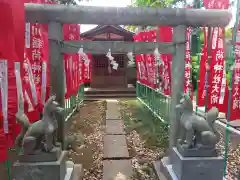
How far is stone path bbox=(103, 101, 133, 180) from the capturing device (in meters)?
4.69

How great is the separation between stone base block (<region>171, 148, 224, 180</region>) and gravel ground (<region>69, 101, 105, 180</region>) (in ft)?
6.28

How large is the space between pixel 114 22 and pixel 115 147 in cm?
371

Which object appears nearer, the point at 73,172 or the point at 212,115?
the point at 212,115

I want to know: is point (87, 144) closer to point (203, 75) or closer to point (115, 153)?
point (115, 153)

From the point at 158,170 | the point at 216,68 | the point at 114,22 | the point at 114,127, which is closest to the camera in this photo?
the point at 114,22

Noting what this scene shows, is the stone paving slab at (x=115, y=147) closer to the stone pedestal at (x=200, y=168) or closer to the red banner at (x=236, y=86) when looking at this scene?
the stone pedestal at (x=200, y=168)

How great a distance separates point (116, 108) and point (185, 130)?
24.8 feet

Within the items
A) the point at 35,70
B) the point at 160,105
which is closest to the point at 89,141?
the point at 35,70

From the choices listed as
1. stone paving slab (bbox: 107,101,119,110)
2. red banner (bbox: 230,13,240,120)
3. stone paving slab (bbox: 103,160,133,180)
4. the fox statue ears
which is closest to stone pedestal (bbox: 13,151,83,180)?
stone paving slab (bbox: 103,160,133,180)

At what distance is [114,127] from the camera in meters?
7.97

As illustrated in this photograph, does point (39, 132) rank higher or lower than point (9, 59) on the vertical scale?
lower

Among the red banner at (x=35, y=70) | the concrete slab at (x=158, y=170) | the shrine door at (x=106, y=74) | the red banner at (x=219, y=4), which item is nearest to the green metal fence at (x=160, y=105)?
the concrete slab at (x=158, y=170)

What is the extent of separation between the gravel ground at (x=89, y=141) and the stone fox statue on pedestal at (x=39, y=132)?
5.21ft

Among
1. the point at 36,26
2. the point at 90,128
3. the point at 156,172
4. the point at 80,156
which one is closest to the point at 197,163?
the point at 156,172
